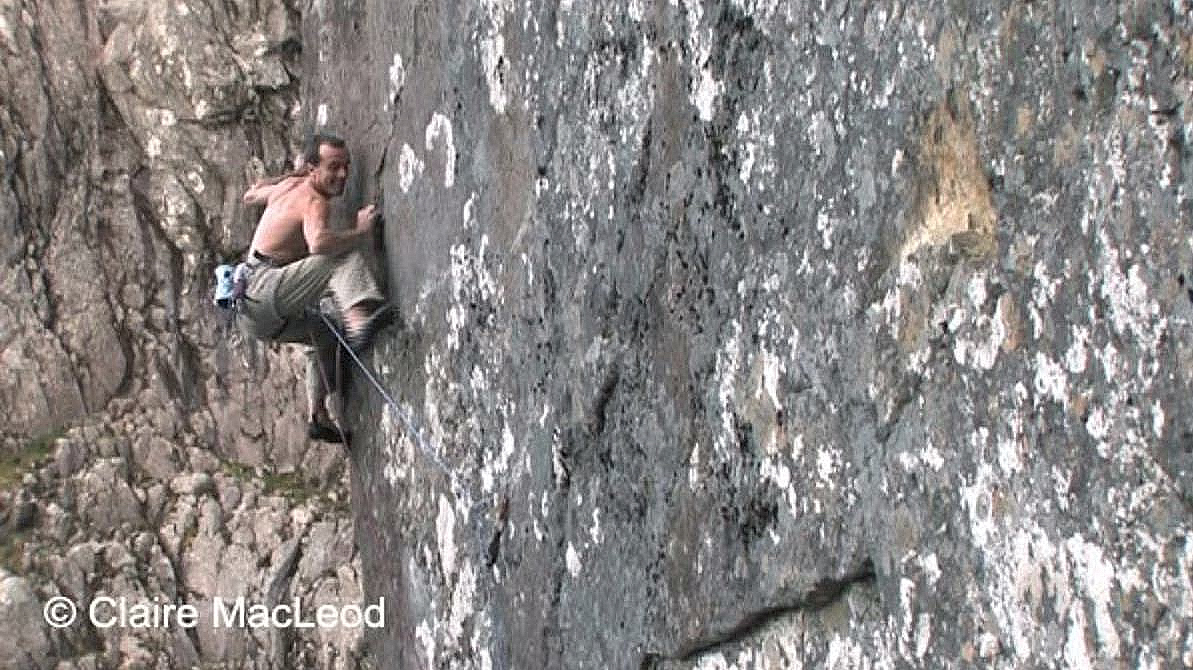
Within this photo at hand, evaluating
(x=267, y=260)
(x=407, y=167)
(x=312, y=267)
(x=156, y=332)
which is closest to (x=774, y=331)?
(x=407, y=167)

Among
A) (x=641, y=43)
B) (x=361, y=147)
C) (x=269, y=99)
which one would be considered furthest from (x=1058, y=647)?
(x=269, y=99)

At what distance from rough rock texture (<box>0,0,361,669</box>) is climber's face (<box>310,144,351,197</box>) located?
6.16m

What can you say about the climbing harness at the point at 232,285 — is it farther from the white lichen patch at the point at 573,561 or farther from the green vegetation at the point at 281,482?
the green vegetation at the point at 281,482

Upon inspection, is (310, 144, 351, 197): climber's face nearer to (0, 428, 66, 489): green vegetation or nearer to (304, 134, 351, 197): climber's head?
(304, 134, 351, 197): climber's head

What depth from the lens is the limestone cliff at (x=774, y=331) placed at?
342 centimetres

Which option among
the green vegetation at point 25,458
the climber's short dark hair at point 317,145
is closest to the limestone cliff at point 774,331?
the climber's short dark hair at point 317,145

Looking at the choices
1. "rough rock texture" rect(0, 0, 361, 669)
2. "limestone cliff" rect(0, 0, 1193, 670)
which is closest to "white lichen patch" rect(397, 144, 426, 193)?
"limestone cliff" rect(0, 0, 1193, 670)

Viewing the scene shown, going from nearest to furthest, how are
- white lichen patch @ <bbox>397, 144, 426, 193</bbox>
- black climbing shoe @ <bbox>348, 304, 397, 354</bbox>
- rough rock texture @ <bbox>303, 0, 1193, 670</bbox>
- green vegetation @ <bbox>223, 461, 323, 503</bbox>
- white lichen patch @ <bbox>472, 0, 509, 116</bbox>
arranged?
rough rock texture @ <bbox>303, 0, 1193, 670</bbox>, white lichen patch @ <bbox>472, 0, 509, 116</bbox>, white lichen patch @ <bbox>397, 144, 426, 193</bbox>, black climbing shoe @ <bbox>348, 304, 397, 354</bbox>, green vegetation @ <bbox>223, 461, 323, 503</bbox>

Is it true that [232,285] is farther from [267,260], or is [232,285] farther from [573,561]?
[573,561]

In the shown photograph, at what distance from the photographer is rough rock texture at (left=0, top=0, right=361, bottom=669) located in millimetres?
13641

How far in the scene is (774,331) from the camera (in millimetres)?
4648

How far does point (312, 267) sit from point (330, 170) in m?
0.43

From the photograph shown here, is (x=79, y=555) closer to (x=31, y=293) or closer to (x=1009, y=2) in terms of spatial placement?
(x=31, y=293)

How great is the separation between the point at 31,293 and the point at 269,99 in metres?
2.35
